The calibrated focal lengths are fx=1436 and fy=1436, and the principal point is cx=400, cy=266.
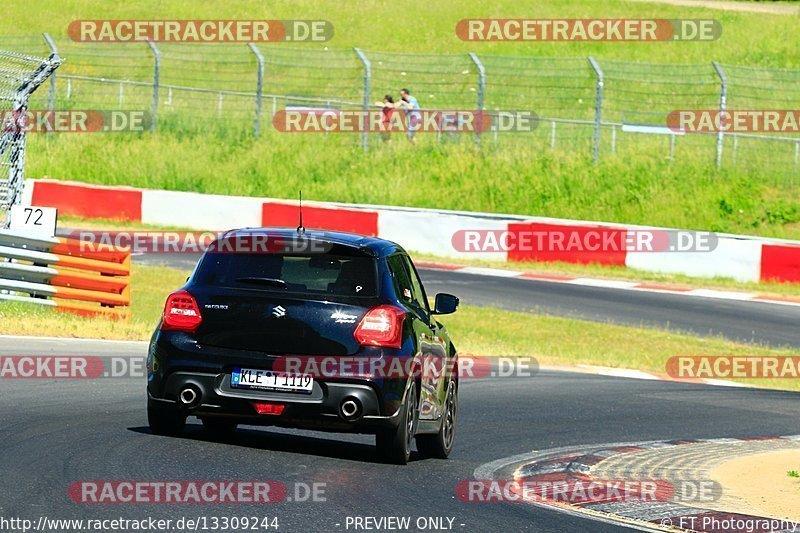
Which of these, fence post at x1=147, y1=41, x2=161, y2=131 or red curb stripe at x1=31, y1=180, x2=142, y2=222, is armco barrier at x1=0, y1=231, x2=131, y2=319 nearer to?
red curb stripe at x1=31, y1=180, x2=142, y2=222

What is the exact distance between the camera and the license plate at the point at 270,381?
8.53 meters

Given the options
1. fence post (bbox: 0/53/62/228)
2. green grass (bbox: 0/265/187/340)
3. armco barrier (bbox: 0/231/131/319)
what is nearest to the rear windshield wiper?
green grass (bbox: 0/265/187/340)

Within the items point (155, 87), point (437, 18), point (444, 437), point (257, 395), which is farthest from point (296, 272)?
point (437, 18)

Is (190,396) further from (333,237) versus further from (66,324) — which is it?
(66,324)

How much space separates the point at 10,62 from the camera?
1666cm

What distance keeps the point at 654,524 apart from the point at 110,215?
23420 mm

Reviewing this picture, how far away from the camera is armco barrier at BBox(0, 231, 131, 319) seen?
1661 centimetres

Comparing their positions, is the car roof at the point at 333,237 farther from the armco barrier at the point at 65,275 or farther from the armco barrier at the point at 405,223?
the armco barrier at the point at 405,223

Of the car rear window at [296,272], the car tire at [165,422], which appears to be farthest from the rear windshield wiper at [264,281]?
the car tire at [165,422]

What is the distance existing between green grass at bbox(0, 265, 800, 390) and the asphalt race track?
138 centimetres

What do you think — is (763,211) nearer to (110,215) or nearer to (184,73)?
(110,215)

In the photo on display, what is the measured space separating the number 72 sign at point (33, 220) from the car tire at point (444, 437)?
8319 millimetres

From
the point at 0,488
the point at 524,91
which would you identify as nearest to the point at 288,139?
the point at 524,91

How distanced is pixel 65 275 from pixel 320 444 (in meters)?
7.94
